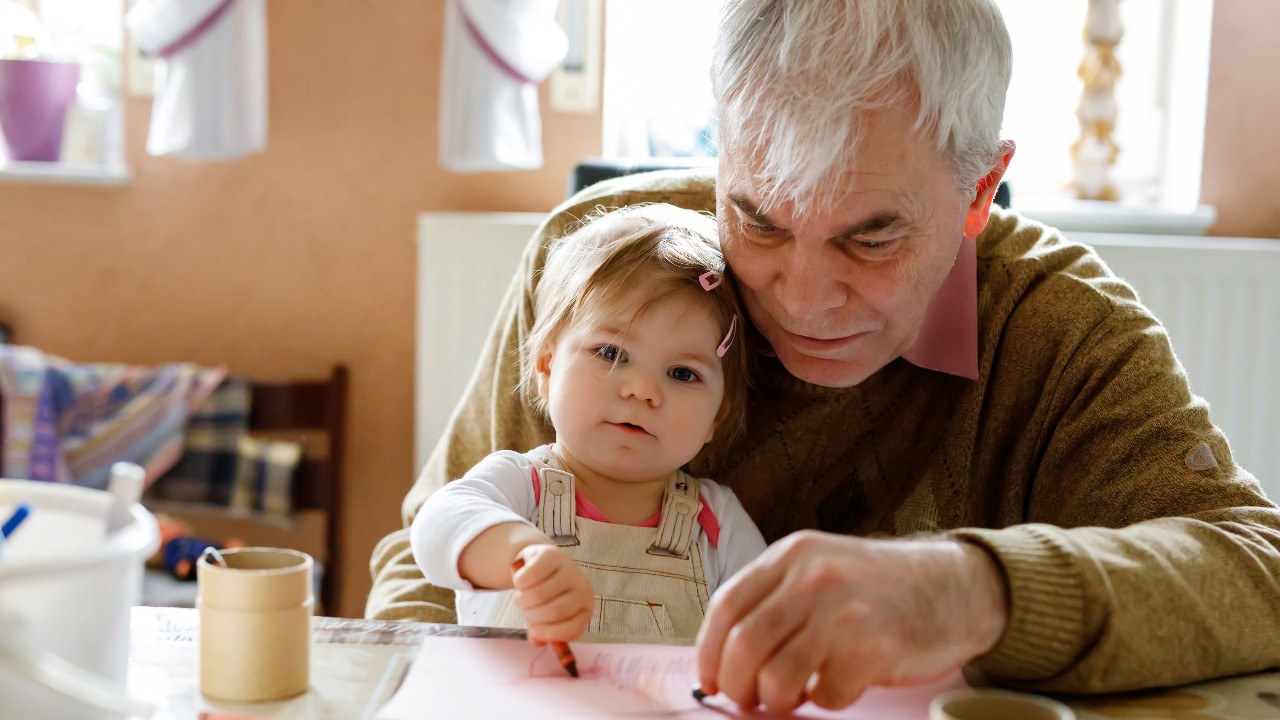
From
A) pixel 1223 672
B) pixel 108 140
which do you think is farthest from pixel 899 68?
pixel 108 140

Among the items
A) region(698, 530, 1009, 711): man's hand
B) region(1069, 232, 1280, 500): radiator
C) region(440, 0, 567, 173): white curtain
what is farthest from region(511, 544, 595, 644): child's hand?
region(1069, 232, 1280, 500): radiator

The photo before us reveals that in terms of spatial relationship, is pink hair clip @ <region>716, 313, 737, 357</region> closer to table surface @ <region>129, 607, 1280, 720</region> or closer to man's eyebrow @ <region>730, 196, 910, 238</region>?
man's eyebrow @ <region>730, 196, 910, 238</region>

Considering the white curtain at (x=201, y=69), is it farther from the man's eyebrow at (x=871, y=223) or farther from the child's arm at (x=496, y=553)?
the child's arm at (x=496, y=553)

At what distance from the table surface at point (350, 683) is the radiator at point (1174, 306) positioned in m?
1.62

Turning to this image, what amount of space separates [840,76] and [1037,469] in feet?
1.53

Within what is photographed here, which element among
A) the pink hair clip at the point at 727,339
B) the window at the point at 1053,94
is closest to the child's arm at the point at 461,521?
the pink hair clip at the point at 727,339

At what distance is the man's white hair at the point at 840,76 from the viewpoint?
1006 millimetres

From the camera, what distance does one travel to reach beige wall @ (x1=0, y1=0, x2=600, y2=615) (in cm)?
263

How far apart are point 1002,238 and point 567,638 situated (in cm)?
75

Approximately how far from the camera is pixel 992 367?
4.02 feet

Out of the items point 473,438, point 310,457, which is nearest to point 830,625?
point 473,438

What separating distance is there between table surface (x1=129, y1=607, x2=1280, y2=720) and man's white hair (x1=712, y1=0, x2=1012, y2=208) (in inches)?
18.3

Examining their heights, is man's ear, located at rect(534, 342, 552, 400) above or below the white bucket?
above

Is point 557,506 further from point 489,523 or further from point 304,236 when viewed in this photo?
point 304,236
